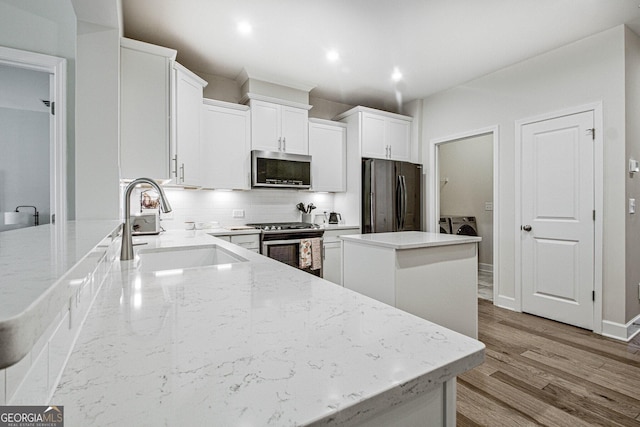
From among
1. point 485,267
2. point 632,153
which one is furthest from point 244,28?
point 485,267

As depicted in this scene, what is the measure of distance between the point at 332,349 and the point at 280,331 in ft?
0.41

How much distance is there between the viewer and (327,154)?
4.14 meters

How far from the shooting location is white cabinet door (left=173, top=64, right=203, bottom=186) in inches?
111

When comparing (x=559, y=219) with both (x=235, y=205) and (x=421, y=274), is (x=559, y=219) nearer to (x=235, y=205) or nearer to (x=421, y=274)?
(x=421, y=274)

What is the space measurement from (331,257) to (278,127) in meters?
1.74

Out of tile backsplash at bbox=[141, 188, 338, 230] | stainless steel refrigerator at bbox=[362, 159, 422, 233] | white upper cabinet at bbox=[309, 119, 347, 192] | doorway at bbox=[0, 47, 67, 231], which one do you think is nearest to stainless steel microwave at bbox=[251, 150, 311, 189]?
white upper cabinet at bbox=[309, 119, 347, 192]

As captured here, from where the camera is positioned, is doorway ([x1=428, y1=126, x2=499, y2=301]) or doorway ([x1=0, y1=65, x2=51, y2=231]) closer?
doorway ([x1=0, y1=65, x2=51, y2=231])

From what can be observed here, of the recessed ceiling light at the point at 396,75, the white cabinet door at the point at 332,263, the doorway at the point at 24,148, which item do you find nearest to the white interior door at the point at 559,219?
the recessed ceiling light at the point at 396,75

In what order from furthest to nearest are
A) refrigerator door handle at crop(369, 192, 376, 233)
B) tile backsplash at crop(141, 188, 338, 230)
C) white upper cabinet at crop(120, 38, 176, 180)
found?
1. refrigerator door handle at crop(369, 192, 376, 233)
2. tile backsplash at crop(141, 188, 338, 230)
3. white upper cabinet at crop(120, 38, 176, 180)

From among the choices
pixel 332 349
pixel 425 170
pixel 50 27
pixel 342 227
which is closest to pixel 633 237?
pixel 425 170

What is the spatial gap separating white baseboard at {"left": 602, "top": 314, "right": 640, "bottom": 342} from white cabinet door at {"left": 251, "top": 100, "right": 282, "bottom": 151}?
3680 millimetres

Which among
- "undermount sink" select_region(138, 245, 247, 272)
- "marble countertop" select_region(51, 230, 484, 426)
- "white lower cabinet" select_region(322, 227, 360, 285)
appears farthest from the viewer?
"white lower cabinet" select_region(322, 227, 360, 285)

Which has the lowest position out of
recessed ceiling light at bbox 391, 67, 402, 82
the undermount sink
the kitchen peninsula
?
the undermount sink

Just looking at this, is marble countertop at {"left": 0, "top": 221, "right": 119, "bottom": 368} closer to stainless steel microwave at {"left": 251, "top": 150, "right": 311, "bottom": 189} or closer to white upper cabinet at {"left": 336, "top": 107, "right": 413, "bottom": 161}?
stainless steel microwave at {"left": 251, "top": 150, "right": 311, "bottom": 189}
